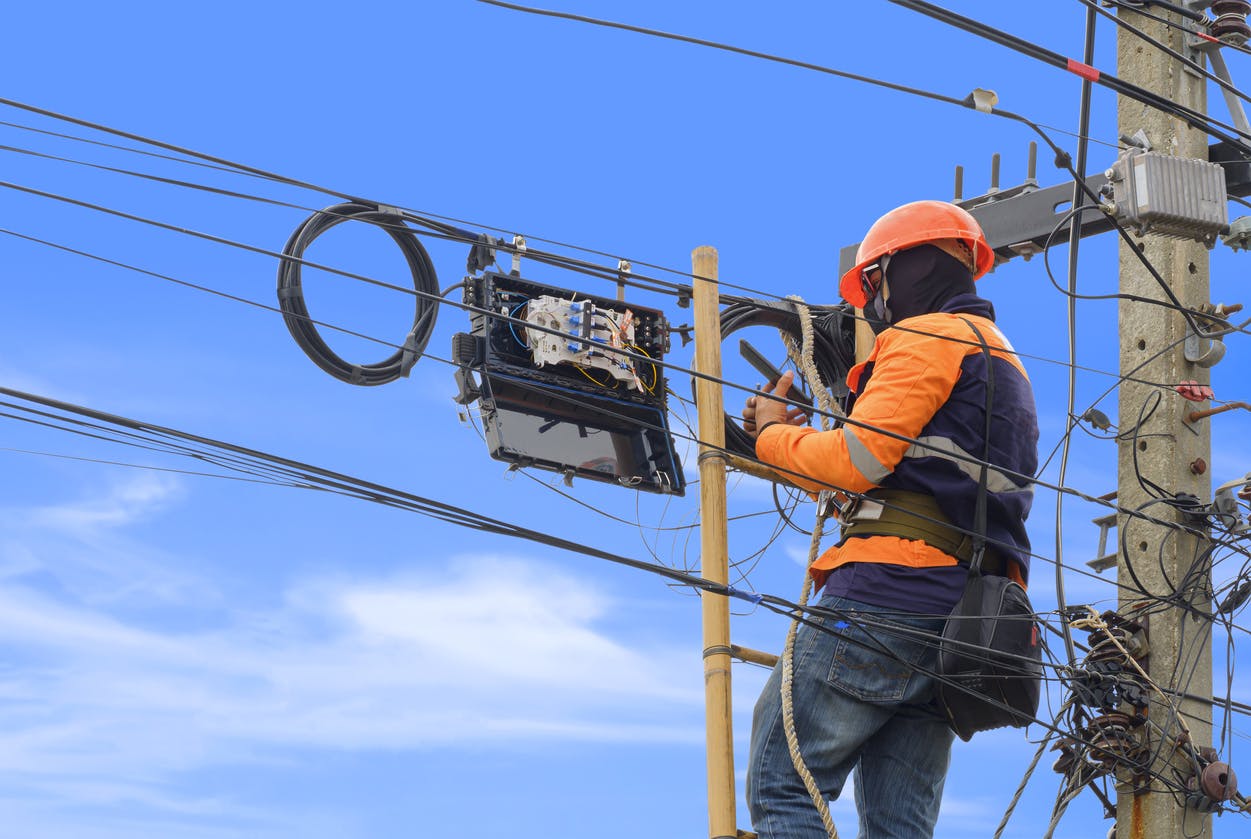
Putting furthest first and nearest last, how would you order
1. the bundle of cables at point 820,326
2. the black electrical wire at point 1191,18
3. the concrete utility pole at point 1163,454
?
the black electrical wire at point 1191,18 < the concrete utility pole at point 1163,454 < the bundle of cables at point 820,326

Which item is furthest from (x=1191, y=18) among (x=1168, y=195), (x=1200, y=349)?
(x=1200, y=349)

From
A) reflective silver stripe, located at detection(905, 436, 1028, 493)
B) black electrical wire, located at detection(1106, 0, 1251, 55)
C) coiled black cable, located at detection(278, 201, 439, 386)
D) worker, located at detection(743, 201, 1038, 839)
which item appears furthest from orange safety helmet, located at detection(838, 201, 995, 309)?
black electrical wire, located at detection(1106, 0, 1251, 55)

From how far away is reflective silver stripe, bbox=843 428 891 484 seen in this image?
554cm

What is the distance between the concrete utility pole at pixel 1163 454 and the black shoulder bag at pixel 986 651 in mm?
1802

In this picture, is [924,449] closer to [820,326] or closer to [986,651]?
[986,651]

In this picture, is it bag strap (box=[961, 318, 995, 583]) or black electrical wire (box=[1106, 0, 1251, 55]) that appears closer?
bag strap (box=[961, 318, 995, 583])

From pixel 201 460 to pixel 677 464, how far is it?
73.0 inches

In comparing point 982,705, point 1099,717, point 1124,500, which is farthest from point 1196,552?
point 982,705

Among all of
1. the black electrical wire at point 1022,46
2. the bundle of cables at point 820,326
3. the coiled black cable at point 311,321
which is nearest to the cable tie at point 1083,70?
the black electrical wire at point 1022,46

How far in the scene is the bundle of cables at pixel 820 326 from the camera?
6.79 metres

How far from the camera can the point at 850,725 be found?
5559 millimetres

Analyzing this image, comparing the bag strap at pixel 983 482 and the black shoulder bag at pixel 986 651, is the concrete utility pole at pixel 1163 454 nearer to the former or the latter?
the black shoulder bag at pixel 986 651

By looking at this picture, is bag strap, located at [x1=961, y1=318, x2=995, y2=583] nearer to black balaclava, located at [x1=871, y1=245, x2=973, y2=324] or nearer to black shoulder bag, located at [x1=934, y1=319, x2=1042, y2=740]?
black shoulder bag, located at [x1=934, y1=319, x2=1042, y2=740]

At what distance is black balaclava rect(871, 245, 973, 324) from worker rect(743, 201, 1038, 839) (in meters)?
0.16
